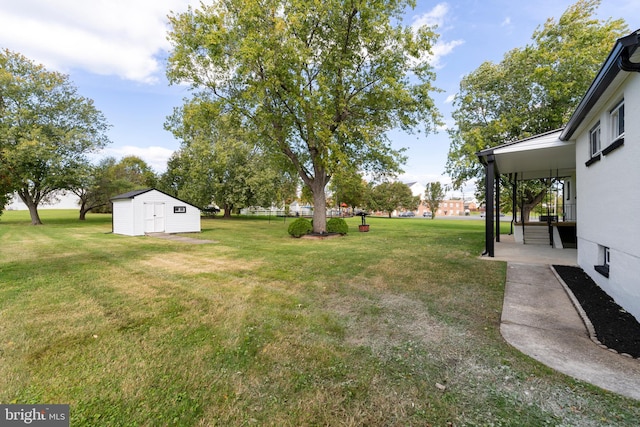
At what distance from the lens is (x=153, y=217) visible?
1741cm

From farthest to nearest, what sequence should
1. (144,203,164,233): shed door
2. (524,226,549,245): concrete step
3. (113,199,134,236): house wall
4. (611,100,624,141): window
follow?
(144,203,164,233): shed door, (113,199,134,236): house wall, (524,226,549,245): concrete step, (611,100,624,141): window

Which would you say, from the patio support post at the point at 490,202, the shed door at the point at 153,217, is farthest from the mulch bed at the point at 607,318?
the shed door at the point at 153,217

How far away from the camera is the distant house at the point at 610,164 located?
3912mm

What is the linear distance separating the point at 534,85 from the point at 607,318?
1692 cm

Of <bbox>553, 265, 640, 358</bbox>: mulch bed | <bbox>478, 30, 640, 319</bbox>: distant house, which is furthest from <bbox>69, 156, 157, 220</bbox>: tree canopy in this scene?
<bbox>553, 265, 640, 358</bbox>: mulch bed

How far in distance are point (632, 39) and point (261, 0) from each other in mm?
14022

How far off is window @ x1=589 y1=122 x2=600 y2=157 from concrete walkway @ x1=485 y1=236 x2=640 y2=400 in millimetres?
2923

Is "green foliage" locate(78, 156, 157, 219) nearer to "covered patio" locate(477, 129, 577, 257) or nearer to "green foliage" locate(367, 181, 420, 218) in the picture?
"covered patio" locate(477, 129, 577, 257)

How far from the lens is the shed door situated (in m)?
17.2

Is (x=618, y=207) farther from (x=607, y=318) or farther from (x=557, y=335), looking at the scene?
(x=557, y=335)

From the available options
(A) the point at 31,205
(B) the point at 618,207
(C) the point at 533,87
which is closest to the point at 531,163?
(B) the point at 618,207

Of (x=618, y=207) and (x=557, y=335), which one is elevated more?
(x=618, y=207)

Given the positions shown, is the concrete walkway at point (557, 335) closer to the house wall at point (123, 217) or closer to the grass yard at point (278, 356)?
the grass yard at point (278, 356)

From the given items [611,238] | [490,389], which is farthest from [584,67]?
[490,389]
